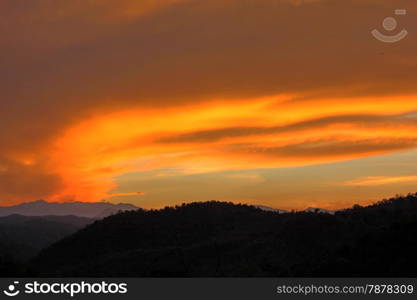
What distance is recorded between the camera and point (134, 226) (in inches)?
2549

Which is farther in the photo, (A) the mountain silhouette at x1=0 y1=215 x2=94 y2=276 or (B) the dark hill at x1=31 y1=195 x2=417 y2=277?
(A) the mountain silhouette at x1=0 y1=215 x2=94 y2=276

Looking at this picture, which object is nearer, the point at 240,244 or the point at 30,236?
the point at 240,244

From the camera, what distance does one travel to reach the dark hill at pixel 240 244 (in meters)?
38.3

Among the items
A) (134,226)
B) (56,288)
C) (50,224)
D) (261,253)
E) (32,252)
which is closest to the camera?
(56,288)

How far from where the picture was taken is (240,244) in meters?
49.8

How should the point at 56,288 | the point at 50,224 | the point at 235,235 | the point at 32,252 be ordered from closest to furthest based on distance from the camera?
1. the point at 56,288
2. the point at 235,235
3. the point at 32,252
4. the point at 50,224

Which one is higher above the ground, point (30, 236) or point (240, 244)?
point (30, 236)

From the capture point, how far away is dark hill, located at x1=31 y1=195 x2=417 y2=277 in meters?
38.3

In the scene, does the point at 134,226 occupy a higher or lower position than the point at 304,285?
higher

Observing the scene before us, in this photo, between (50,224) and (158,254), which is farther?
(50,224)

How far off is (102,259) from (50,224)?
63914mm

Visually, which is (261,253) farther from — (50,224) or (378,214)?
(50,224)

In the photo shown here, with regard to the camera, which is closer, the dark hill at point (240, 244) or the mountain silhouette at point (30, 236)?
the dark hill at point (240, 244)

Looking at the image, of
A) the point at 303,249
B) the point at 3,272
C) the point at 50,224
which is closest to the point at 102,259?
the point at 3,272
